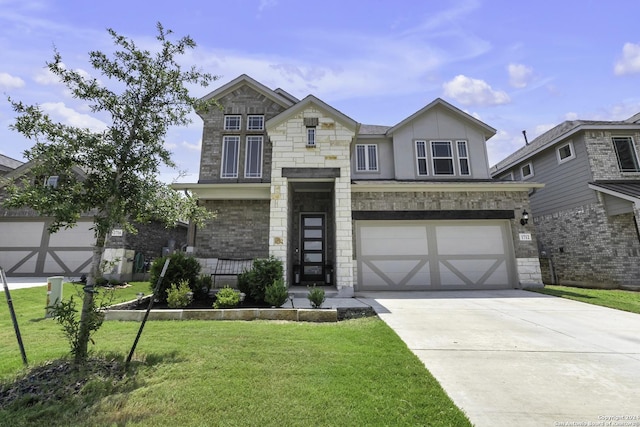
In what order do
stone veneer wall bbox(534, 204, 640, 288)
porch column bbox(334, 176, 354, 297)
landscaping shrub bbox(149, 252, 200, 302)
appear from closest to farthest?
landscaping shrub bbox(149, 252, 200, 302)
porch column bbox(334, 176, 354, 297)
stone veneer wall bbox(534, 204, 640, 288)

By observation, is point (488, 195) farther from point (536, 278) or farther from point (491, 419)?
point (491, 419)

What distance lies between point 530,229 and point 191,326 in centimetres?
1146

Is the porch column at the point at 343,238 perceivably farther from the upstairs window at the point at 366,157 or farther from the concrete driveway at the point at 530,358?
the upstairs window at the point at 366,157

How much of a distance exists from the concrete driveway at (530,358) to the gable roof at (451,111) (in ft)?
27.4

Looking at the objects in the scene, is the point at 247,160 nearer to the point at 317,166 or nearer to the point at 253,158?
the point at 253,158

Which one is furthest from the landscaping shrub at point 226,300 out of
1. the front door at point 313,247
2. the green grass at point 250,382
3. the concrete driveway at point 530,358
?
the front door at point 313,247

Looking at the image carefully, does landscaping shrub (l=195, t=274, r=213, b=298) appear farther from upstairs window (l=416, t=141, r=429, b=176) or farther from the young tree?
upstairs window (l=416, t=141, r=429, b=176)

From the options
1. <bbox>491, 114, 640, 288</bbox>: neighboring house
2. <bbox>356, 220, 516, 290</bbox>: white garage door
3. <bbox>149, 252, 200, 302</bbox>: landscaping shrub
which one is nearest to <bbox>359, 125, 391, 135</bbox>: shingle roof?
<bbox>356, 220, 516, 290</bbox>: white garage door

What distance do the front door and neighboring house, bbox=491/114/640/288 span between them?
10.5 m

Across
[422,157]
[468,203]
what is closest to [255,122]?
[422,157]

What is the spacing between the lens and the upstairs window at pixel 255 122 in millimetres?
12500

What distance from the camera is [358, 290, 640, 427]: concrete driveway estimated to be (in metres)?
2.56

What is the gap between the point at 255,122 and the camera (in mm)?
12594

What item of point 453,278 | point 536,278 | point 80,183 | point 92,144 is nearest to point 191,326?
point 80,183
